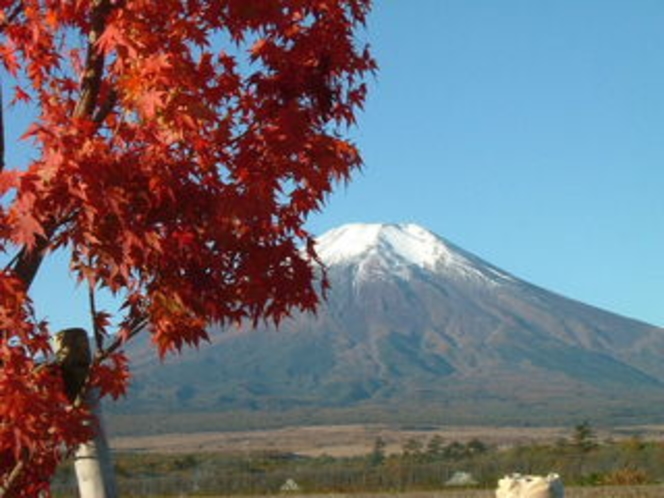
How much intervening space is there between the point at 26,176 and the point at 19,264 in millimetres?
1172

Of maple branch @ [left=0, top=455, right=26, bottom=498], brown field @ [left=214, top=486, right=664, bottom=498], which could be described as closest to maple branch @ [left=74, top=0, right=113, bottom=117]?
maple branch @ [left=0, top=455, right=26, bottom=498]

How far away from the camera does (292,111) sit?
30.6ft

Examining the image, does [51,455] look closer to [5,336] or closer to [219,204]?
[5,336]

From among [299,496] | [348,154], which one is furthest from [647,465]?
[348,154]

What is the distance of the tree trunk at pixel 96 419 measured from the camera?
10047 millimetres

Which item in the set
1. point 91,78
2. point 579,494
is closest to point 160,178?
point 91,78

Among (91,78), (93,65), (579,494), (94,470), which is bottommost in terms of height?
(579,494)

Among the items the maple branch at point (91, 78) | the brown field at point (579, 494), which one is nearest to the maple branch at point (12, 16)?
the maple branch at point (91, 78)

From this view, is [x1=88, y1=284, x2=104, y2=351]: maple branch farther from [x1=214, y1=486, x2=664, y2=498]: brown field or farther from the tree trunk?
[x1=214, y1=486, x2=664, y2=498]: brown field

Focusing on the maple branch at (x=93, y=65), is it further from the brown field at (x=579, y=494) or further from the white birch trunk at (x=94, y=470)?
the brown field at (x=579, y=494)

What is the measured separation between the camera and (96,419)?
31.9ft

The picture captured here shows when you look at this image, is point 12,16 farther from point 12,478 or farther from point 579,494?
point 579,494

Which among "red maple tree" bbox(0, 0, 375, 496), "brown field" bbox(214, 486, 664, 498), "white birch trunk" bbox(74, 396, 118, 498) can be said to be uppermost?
"red maple tree" bbox(0, 0, 375, 496)

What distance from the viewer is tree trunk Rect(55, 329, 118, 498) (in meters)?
10.0
